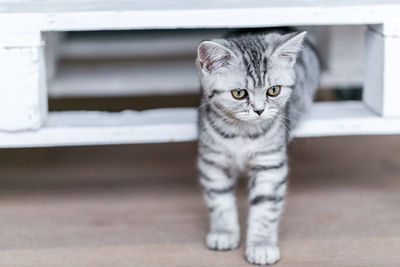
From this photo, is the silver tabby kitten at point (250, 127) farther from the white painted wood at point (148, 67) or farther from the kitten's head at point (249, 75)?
the white painted wood at point (148, 67)

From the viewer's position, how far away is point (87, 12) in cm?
141

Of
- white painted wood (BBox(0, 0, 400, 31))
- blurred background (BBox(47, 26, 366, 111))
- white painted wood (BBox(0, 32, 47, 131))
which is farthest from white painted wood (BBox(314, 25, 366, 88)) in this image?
white painted wood (BBox(0, 32, 47, 131))

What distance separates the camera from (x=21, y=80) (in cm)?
143

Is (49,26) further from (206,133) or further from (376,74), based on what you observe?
(376,74)

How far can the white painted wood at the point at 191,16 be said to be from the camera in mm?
1409

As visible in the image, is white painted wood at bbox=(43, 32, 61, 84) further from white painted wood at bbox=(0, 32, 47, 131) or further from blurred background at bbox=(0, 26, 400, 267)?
white painted wood at bbox=(0, 32, 47, 131)

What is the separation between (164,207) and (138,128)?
276 mm

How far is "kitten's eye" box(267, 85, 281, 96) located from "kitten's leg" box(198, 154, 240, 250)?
218 mm

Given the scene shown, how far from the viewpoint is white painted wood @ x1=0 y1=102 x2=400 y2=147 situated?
1.49m

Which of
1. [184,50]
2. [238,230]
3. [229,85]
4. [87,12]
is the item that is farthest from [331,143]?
[87,12]

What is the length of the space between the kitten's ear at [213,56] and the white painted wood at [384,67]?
15.8 inches

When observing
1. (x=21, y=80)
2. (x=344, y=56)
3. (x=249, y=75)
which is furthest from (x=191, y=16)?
(x=344, y=56)

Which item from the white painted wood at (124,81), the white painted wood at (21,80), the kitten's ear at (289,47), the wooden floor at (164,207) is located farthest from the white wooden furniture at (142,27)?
the white painted wood at (124,81)

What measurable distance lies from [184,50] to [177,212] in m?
0.82
